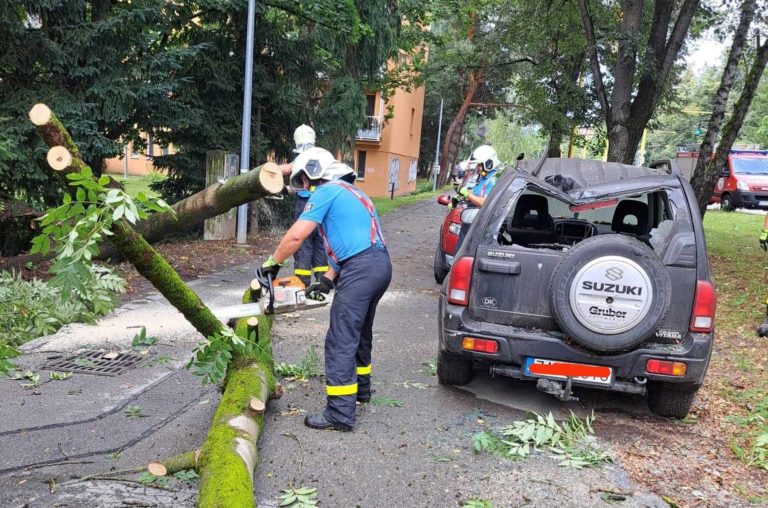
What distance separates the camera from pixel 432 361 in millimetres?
5605

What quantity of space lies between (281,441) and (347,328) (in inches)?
31.3

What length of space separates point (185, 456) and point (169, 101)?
7.41m

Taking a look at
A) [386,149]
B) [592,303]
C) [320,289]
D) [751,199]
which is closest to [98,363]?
[320,289]

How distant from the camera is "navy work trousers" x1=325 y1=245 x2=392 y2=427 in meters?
4.03

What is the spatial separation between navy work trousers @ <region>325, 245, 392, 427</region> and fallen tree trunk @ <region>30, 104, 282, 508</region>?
0.42 meters

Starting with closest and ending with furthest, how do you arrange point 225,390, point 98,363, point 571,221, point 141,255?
point 141,255, point 225,390, point 98,363, point 571,221

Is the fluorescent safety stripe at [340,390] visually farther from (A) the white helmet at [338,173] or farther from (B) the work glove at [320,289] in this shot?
(A) the white helmet at [338,173]

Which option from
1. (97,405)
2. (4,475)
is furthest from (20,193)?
(4,475)

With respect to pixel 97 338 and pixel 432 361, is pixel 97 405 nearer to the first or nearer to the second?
pixel 97 338

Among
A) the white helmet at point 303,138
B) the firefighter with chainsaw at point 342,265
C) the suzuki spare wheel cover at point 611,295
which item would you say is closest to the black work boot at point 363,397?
the firefighter with chainsaw at point 342,265

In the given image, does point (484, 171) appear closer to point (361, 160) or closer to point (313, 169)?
point (313, 169)

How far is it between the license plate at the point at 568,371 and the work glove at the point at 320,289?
4.57ft

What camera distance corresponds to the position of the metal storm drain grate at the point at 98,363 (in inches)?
193

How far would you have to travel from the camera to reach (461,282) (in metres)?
4.31
